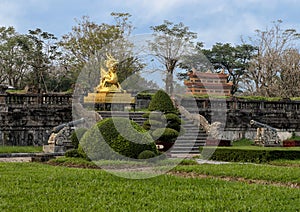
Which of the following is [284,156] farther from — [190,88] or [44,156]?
[190,88]

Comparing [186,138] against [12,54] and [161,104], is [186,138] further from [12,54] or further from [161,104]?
[12,54]

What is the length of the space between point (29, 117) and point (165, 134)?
300 inches

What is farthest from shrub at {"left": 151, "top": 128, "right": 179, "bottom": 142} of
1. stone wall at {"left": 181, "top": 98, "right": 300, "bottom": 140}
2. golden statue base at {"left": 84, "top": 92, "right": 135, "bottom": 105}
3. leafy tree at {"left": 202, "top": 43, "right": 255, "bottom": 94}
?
leafy tree at {"left": 202, "top": 43, "right": 255, "bottom": 94}

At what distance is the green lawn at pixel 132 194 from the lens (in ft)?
23.1

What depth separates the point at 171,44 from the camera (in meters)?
37.4

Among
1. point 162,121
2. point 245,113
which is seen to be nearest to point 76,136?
point 162,121

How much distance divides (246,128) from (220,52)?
24592 mm

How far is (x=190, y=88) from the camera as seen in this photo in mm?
37938

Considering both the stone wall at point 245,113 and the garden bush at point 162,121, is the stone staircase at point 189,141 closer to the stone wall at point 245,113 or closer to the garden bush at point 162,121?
the garden bush at point 162,121

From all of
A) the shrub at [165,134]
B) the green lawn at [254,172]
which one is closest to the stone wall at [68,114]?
the shrub at [165,134]

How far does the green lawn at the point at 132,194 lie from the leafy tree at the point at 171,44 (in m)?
17.3

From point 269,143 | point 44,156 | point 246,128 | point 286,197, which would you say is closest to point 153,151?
point 44,156

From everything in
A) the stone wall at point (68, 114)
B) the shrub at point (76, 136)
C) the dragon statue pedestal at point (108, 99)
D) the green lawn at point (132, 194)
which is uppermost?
the dragon statue pedestal at point (108, 99)

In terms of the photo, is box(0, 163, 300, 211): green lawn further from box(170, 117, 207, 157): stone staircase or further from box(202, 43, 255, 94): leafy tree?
box(202, 43, 255, 94): leafy tree
